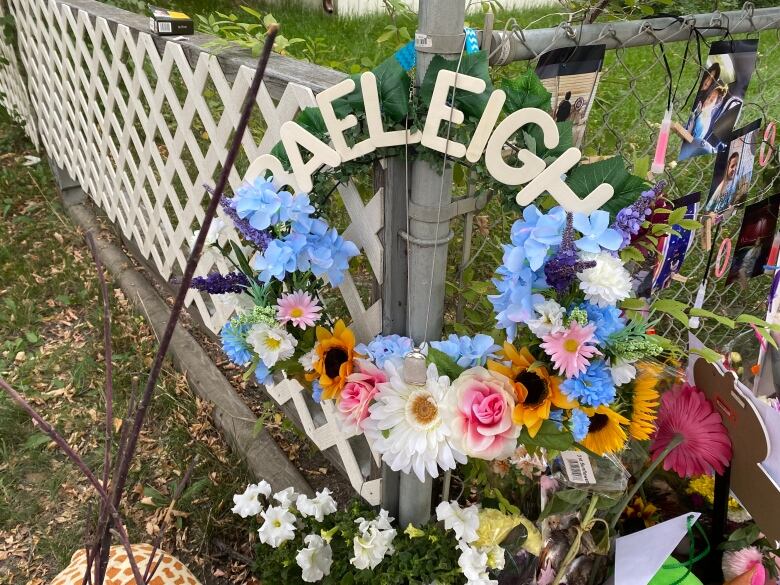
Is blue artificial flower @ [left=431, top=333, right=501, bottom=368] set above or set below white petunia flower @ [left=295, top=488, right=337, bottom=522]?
above

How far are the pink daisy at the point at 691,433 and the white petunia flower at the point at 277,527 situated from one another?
77cm

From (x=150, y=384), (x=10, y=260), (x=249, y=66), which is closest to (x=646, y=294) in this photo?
(x=249, y=66)

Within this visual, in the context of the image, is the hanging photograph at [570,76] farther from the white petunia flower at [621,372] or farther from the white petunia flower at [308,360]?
the white petunia flower at [308,360]

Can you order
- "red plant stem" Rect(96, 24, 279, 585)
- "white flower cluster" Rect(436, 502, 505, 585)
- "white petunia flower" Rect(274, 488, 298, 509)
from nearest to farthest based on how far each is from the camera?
1. "red plant stem" Rect(96, 24, 279, 585)
2. "white flower cluster" Rect(436, 502, 505, 585)
3. "white petunia flower" Rect(274, 488, 298, 509)

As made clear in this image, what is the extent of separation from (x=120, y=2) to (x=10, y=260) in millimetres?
1553

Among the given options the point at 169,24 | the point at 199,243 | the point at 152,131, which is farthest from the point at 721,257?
the point at 152,131

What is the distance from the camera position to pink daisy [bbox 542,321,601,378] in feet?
2.48

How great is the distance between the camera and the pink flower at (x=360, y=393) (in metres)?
0.91

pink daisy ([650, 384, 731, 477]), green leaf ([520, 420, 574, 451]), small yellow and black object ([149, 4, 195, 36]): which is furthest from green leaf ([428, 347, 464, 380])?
small yellow and black object ([149, 4, 195, 36])

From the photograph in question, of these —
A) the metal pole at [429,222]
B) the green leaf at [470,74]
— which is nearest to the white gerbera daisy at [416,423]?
the metal pole at [429,222]

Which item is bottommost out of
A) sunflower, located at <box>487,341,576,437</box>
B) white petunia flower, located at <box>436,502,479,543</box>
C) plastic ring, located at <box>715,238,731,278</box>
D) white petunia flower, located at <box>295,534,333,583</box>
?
white petunia flower, located at <box>295,534,333,583</box>

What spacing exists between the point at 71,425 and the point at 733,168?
2.13m

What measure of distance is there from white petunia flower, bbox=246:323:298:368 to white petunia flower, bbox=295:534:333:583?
1.51 ft

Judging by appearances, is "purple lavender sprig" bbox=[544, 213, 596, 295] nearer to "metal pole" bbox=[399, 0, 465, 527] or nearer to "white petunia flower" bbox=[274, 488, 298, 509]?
"metal pole" bbox=[399, 0, 465, 527]
